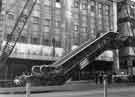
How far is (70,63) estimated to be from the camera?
94.4 feet

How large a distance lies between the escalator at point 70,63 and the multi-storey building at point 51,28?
2.41m

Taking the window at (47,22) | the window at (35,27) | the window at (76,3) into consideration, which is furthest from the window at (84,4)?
the window at (35,27)

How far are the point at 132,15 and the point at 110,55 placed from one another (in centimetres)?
1085

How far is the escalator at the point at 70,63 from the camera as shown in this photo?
25.4 metres

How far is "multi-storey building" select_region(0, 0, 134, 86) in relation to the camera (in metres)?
32.6

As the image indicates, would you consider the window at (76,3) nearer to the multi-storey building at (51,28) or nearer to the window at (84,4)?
the multi-storey building at (51,28)

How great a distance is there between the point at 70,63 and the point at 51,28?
32.8 feet

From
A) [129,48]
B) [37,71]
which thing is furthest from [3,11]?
[129,48]

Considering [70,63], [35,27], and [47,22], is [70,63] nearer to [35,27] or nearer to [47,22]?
[35,27]

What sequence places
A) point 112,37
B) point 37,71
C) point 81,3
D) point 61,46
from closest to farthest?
point 37,71, point 112,37, point 61,46, point 81,3

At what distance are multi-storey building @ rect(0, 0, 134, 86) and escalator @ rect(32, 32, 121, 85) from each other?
2406 millimetres

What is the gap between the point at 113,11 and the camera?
46062 mm

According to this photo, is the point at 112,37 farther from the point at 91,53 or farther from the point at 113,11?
the point at 113,11

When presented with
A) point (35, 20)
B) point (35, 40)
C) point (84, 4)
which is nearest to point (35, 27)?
point (35, 20)
